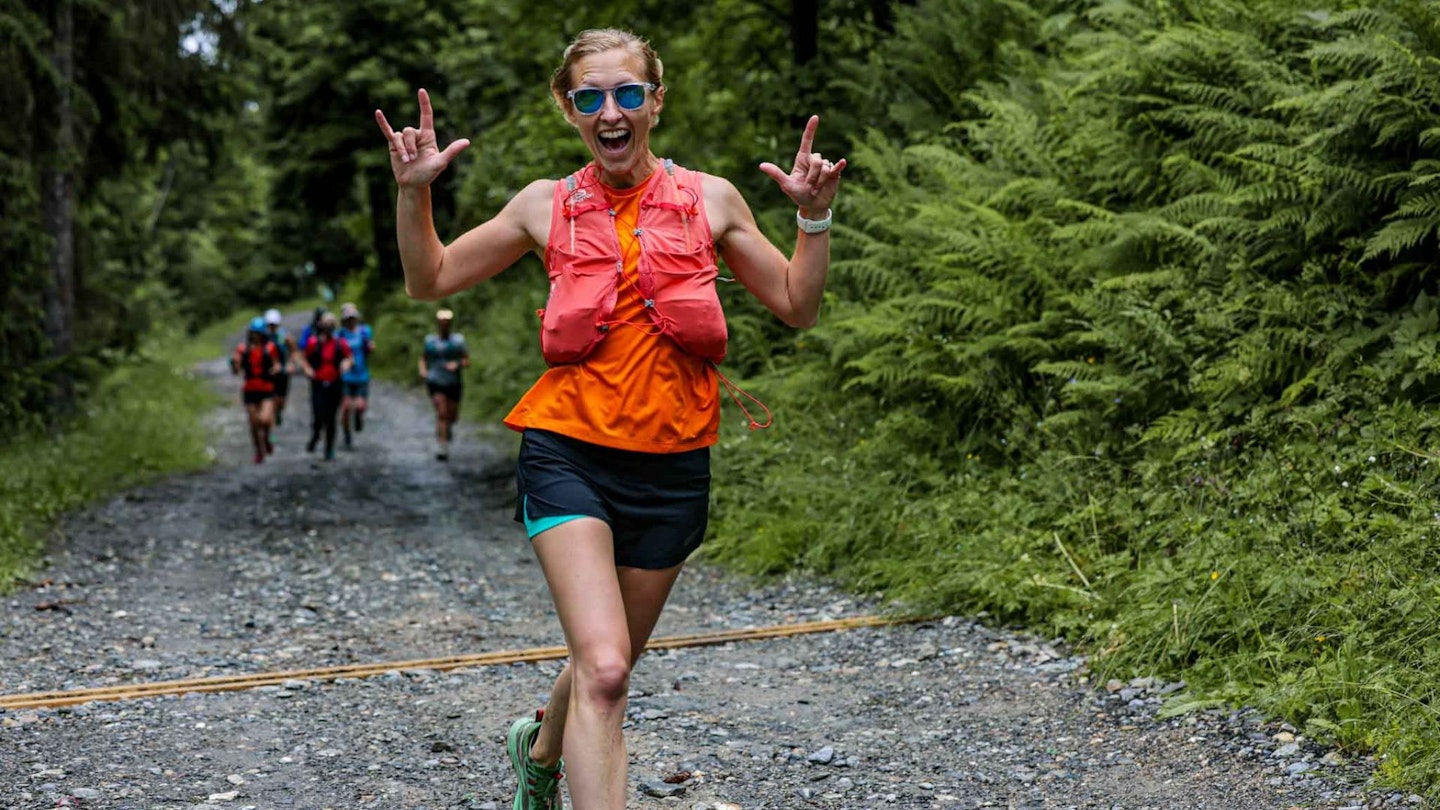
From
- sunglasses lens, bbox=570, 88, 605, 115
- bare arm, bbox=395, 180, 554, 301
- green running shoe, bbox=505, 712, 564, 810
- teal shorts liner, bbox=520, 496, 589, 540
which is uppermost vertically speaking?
sunglasses lens, bbox=570, 88, 605, 115

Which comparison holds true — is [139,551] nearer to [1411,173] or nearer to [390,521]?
[390,521]

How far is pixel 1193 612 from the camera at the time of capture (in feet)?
20.1

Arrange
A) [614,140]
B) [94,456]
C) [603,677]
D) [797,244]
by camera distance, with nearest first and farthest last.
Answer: [603,677] < [614,140] < [797,244] < [94,456]

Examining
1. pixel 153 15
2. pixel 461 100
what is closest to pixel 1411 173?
pixel 153 15

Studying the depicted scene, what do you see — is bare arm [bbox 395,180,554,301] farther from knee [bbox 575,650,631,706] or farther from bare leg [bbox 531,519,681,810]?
knee [bbox 575,650,631,706]

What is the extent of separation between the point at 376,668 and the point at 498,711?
1056 mm

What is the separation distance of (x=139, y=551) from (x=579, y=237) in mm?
8611

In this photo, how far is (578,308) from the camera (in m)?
3.75

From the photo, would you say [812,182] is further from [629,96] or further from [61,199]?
[61,199]

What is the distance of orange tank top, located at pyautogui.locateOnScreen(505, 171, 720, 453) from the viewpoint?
3777 mm

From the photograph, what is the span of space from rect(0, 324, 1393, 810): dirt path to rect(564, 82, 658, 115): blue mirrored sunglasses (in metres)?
2.55

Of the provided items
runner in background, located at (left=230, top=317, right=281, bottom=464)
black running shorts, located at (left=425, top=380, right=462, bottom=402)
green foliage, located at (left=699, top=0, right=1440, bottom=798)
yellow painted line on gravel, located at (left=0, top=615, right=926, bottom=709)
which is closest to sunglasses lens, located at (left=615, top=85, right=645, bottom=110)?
green foliage, located at (left=699, top=0, right=1440, bottom=798)

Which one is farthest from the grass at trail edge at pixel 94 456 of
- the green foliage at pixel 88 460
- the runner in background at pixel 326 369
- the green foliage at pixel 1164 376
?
the green foliage at pixel 1164 376

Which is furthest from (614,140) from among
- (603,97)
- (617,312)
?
(617,312)
